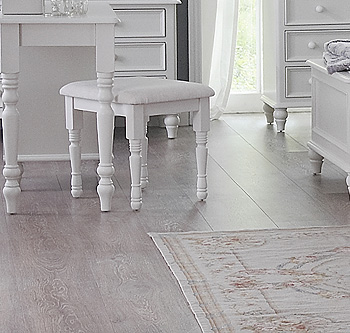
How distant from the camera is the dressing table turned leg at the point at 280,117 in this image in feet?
16.2

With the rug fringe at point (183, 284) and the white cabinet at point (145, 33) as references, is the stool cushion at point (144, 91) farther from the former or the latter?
the white cabinet at point (145, 33)

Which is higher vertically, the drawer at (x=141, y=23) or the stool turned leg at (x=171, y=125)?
the drawer at (x=141, y=23)

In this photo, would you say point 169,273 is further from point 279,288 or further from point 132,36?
point 132,36

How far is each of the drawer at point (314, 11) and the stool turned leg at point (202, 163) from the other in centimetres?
171

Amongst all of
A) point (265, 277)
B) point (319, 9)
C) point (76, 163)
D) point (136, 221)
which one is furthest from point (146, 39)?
point (265, 277)

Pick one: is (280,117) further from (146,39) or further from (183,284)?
(183,284)

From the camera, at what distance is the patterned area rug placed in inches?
83.7

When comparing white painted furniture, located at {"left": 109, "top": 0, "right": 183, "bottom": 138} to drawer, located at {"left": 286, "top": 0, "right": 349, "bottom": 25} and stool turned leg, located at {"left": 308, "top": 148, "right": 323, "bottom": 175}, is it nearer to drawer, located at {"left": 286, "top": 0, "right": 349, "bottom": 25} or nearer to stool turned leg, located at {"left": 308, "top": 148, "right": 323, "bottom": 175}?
drawer, located at {"left": 286, "top": 0, "right": 349, "bottom": 25}

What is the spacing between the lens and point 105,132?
10.5 feet

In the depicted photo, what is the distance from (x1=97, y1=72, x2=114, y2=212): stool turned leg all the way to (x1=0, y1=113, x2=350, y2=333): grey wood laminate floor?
0.08 m

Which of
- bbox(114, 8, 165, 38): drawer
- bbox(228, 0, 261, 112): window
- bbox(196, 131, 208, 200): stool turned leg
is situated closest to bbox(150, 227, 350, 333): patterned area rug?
bbox(196, 131, 208, 200): stool turned leg

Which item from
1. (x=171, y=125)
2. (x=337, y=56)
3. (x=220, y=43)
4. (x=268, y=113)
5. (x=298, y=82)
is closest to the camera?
(x=337, y=56)

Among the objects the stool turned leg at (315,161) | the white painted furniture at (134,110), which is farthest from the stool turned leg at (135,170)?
the stool turned leg at (315,161)

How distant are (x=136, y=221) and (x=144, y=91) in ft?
1.55
